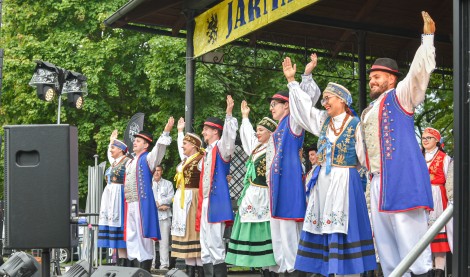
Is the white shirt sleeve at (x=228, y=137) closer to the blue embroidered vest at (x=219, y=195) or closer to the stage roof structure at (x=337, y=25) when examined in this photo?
the blue embroidered vest at (x=219, y=195)

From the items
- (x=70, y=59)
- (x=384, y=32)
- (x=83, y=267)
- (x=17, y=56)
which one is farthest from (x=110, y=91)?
(x=83, y=267)

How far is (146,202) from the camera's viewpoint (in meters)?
8.92

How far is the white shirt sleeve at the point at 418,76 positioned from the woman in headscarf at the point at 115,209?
498 cm

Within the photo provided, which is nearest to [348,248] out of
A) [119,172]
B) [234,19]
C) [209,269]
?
[209,269]

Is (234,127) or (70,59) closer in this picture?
(234,127)

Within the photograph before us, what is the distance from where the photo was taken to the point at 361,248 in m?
5.48

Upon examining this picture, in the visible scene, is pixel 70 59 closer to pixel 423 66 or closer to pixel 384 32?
pixel 384 32

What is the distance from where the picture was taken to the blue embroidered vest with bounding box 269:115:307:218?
646 centimetres

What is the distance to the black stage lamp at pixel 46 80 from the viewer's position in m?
11.1

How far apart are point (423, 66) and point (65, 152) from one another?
7.37 ft

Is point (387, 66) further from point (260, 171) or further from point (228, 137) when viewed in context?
point (228, 137)

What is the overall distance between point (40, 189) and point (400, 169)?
2.24 m

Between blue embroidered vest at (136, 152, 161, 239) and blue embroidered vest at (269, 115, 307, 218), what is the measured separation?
105 inches

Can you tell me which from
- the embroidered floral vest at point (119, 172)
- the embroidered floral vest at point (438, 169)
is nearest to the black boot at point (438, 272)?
the embroidered floral vest at point (438, 169)
